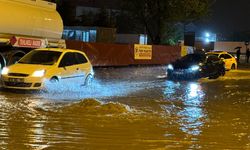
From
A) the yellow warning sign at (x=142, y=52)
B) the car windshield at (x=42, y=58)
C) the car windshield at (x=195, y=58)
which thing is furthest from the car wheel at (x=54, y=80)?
the yellow warning sign at (x=142, y=52)

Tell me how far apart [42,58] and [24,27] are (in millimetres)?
3417

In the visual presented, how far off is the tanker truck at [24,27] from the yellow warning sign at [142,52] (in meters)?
15.9

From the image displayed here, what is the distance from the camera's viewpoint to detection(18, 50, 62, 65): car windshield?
17047mm

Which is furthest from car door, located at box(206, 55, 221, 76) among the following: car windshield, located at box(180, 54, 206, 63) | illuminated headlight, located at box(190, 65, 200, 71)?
illuminated headlight, located at box(190, 65, 200, 71)

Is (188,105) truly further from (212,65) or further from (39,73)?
(212,65)

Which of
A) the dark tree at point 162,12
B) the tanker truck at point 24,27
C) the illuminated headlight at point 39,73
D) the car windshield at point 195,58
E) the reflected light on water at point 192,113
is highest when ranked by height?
the dark tree at point 162,12

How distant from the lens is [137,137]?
9.67 metres

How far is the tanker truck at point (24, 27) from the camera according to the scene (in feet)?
63.6

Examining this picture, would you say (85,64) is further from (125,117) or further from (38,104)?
(125,117)

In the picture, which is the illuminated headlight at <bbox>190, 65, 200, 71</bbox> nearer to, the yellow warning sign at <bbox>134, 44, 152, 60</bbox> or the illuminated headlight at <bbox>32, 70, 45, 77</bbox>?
the illuminated headlight at <bbox>32, 70, 45, 77</bbox>

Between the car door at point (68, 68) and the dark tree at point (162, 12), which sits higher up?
the dark tree at point (162, 12)

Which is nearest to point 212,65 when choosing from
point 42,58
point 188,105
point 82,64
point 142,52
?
point 82,64

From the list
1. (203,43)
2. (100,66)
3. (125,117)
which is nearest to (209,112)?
(125,117)

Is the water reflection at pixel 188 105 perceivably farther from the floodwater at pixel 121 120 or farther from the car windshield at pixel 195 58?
the car windshield at pixel 195 58
